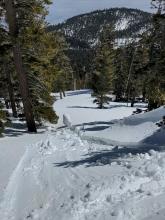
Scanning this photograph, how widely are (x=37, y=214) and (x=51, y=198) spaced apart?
88cm

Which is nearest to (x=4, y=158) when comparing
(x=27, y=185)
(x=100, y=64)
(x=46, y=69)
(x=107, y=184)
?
(x=27, y=185)

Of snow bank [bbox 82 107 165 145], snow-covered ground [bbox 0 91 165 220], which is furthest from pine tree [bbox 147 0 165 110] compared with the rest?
snow-covered ground [bbox 0 91 165 220]

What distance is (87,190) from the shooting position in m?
9.23

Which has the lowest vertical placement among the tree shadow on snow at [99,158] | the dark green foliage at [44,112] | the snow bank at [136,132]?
the snow bank at [136,132]

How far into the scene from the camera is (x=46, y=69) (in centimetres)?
2353

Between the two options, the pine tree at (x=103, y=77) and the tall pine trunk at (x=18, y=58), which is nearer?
the tall pine trunk at (x=18, y=58)

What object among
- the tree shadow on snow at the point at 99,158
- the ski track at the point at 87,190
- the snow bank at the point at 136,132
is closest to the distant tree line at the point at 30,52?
the snow bank at the point at 136,132

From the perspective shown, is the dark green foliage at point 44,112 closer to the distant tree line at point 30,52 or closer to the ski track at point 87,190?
the distant tree line at point 30,52

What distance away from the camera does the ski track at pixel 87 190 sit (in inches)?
321

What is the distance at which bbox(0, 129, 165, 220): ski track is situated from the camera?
8156 millimetres

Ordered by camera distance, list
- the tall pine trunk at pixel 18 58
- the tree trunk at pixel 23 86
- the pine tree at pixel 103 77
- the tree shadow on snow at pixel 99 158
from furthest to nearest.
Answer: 1. the pine tree at pixel 103 77
2. the tree trunk at pixel 23 86
3. the tall pine trunk at pixel 18 58
4. the tree shadow on snow at pixel 99 158

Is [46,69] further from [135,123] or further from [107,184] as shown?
[107,184]

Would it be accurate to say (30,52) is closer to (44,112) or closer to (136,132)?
(44,112)

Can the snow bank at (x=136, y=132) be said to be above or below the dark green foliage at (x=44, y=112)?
below
